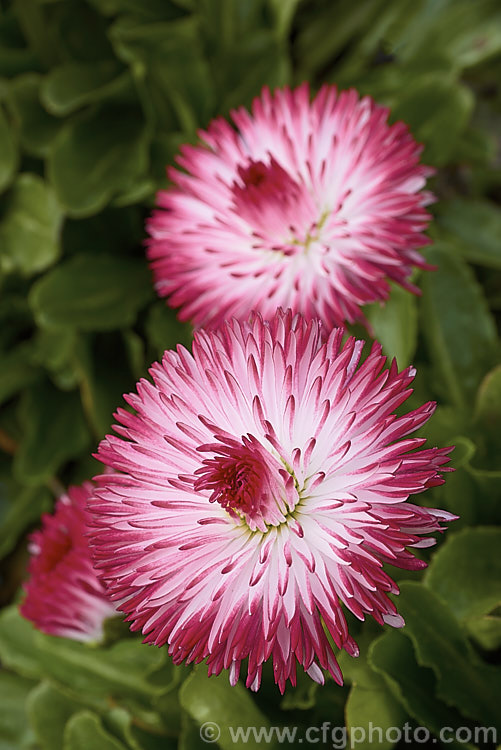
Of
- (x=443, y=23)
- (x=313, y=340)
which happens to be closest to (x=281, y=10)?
(x=443, y=23)

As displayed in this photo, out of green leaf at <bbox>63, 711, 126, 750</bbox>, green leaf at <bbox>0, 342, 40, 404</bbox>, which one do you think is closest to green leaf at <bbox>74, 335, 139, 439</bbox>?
green leaf at <bbox>0, 342, 40, 404</bbox>

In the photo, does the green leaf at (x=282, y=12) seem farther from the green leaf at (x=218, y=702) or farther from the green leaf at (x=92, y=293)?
the green leaf at (x=218, y=702)

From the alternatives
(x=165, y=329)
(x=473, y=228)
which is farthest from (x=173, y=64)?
(x=473, y=228)

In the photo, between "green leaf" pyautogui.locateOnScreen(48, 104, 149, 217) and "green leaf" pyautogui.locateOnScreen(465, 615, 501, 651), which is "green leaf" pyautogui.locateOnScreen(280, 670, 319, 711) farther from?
"green leaf" pyautogui.locateOnScreen(48, 104, 149, 217)

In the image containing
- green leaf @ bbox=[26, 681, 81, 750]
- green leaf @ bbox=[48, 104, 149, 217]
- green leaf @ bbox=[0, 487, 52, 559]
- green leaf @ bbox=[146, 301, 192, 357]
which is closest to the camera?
green leaf @ bbox=[26, 681, 81, 750]

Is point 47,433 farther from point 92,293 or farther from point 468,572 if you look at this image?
point 468,572

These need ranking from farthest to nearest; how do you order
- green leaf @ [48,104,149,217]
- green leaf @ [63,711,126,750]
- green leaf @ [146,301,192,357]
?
green leaf @ [48,104,149,217]
green leaf @ [146,301,192,357]
green leaf @ [63,711,126,750]
